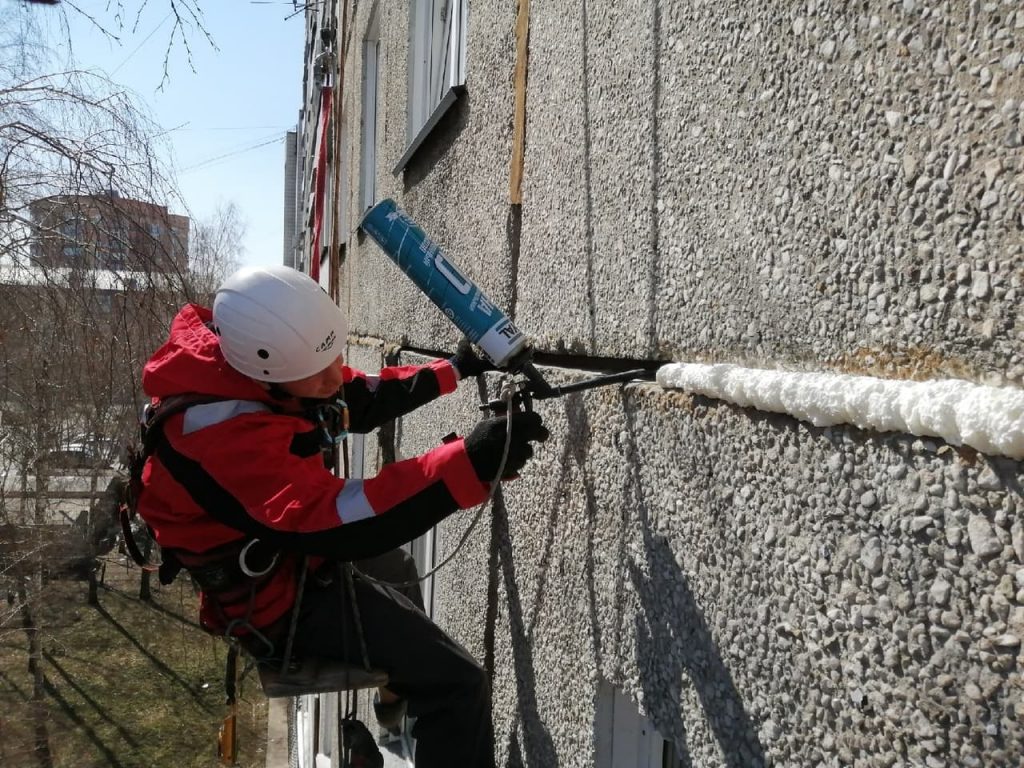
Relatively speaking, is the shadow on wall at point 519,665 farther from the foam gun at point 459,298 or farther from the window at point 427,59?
the window at point 427,59

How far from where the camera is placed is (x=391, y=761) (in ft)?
12.8

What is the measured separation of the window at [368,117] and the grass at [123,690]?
8557 millimetres

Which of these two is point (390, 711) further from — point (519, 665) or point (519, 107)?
point (519, 107)

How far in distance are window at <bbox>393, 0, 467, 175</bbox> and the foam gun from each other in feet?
4.65

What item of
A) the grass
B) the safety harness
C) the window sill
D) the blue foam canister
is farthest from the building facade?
the grass

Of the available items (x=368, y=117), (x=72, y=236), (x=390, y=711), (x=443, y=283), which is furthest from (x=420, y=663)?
(x=368, y=117)

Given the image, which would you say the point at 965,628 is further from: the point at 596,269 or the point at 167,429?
the point at 167,429

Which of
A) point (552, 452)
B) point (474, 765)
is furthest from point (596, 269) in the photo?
point (474, 765)

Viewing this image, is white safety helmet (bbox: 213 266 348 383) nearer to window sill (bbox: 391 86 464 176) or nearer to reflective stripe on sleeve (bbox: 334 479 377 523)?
reflective stripe on sleeve (bbox: 334 479 377 523)

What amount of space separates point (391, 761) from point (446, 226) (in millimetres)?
2320

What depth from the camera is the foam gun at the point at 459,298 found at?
2.07 metres

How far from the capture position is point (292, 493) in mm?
1944

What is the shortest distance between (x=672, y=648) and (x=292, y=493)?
2.88ft

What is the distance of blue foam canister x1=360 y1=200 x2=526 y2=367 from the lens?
6.82 feet
